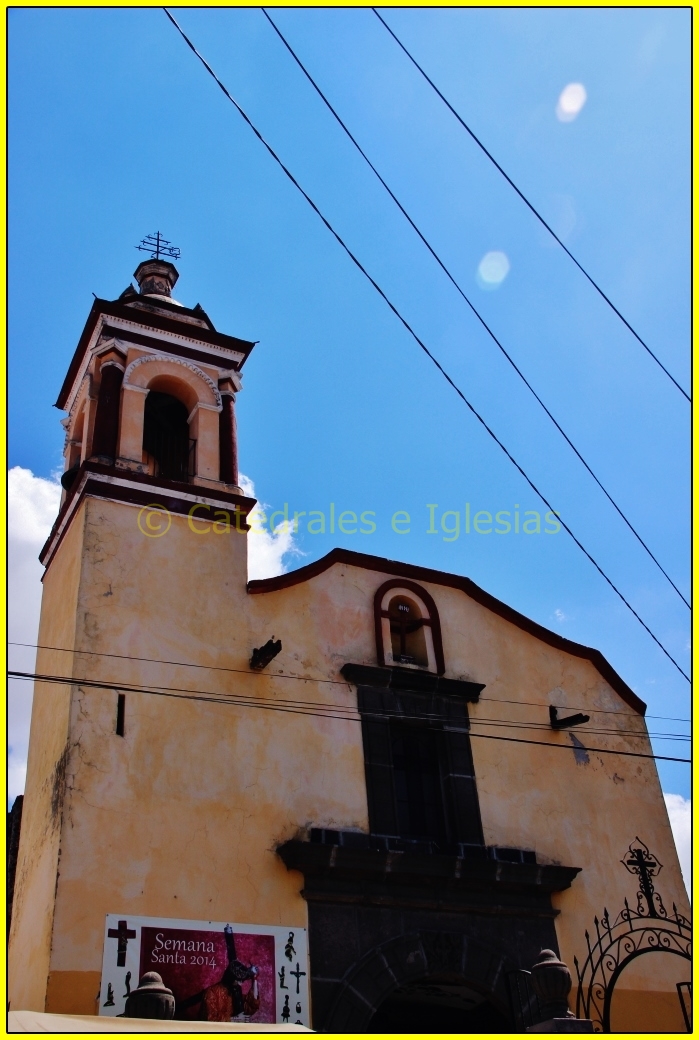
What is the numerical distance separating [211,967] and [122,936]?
988 millimetres

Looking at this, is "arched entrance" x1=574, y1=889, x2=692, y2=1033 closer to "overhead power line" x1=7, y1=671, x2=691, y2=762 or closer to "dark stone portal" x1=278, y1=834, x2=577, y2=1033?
"dark stone portal" x1=278, y1=834, x2=577, y2=1033

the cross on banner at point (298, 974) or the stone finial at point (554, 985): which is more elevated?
the cross on banner at point (298, 974)

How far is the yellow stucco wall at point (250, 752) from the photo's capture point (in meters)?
11.2

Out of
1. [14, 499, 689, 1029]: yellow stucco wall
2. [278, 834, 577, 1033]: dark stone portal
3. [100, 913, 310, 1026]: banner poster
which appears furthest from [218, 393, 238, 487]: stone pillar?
[100, 913, 310, 1026]: banner poster

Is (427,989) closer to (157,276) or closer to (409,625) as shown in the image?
(409,625)

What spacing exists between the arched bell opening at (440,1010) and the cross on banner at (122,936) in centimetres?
365

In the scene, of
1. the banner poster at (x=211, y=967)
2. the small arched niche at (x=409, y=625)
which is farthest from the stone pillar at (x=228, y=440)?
the banner poster at (x=211, y=967)

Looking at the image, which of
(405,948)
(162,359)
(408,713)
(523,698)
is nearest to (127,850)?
(405,948)

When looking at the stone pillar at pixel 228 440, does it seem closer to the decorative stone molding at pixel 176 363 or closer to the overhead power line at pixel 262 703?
the decorative stone molding at pixel 176 363

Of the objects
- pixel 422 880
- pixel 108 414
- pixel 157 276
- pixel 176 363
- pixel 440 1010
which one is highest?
pixel 157 276

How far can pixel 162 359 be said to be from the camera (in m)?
15.5

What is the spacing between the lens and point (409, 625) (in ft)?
49.6

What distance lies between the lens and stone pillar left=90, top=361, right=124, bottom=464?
47.0ft

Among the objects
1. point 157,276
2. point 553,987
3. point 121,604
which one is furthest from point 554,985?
point 157,276
